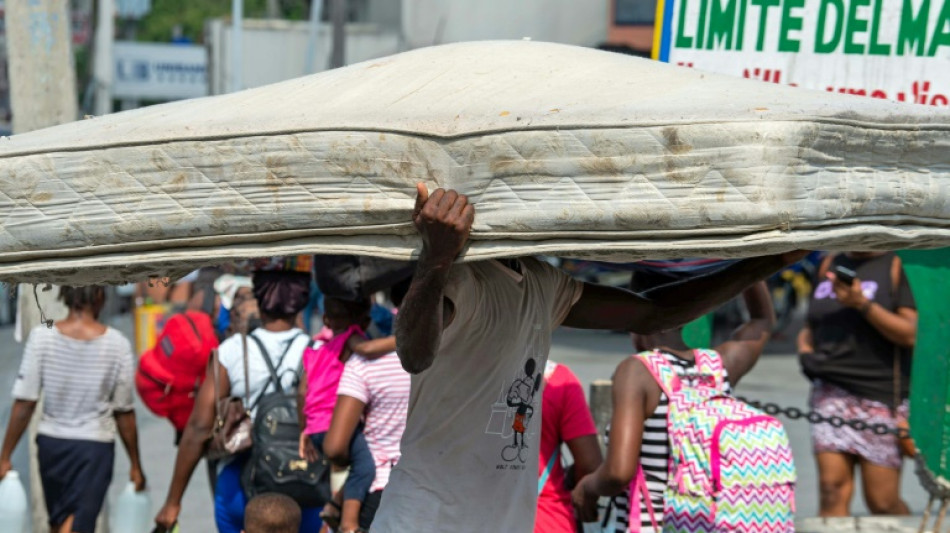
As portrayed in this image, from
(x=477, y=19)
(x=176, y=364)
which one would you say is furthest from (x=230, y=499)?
(x=477, y=19)

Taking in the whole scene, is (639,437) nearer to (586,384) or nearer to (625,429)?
(625,429)

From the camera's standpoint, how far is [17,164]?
9.87 feet

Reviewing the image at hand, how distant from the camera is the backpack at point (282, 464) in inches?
221

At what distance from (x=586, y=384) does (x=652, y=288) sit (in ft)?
33.3

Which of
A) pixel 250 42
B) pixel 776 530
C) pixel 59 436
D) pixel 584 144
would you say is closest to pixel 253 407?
pixel 59 436

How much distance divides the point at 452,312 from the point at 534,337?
35cm

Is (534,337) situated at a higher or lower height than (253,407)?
higher

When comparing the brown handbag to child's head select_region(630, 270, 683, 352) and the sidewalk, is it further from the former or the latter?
the sidewalk

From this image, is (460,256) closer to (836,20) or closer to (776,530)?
(776,530)

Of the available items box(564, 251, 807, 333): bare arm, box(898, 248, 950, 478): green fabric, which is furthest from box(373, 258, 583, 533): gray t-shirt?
box(898, 248, 950, 478): green fabric

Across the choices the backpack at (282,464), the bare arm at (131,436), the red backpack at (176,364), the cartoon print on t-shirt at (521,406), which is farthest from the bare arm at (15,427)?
the cartoon print on t-shirt at (521,406)

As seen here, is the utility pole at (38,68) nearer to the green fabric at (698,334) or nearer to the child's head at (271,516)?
the child's head at (271,516)

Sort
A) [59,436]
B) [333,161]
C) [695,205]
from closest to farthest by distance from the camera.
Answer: [695,205], [333,161], [59,436]

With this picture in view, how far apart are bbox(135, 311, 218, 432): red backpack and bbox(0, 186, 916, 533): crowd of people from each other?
34 millimetres
